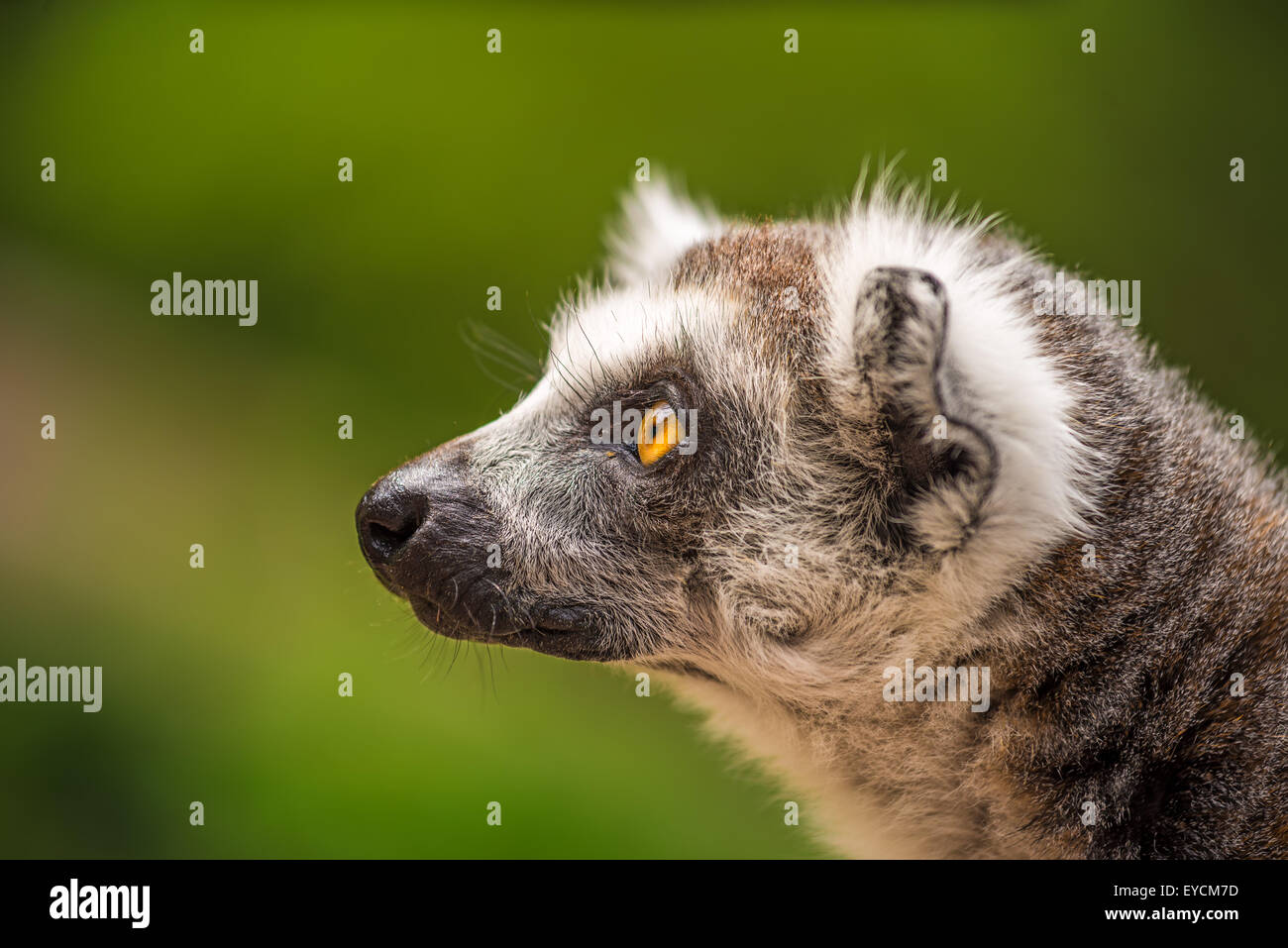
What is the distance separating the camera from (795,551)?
2.27 meters

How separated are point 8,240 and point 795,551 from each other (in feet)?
17.4

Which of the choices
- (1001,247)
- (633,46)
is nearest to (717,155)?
(633,46)

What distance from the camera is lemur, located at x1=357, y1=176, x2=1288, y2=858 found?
2047 millimetres

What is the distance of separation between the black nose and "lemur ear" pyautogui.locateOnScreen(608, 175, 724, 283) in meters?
1.08

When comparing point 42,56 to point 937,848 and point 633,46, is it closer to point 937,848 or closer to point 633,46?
point 633,46

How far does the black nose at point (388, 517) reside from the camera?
229 cm
